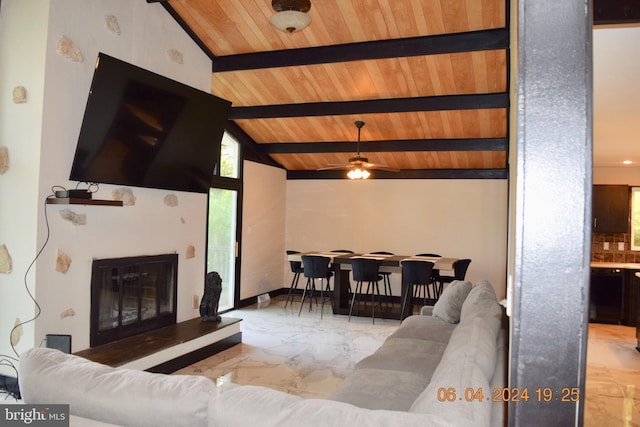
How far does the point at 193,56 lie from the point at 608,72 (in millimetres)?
3948

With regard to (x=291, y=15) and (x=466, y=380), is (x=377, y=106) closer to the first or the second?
(x=291, y=15)

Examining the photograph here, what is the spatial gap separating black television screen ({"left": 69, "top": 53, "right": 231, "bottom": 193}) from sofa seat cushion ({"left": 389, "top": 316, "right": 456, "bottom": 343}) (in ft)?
8.30

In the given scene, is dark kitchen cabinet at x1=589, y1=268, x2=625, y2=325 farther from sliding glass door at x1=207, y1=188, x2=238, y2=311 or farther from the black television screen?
the black television screen

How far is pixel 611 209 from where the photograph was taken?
276 inches

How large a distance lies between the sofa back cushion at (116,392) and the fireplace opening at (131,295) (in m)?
2.53

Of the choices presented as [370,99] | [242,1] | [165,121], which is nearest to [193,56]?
[242,1]

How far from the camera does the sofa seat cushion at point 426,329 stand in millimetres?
3707

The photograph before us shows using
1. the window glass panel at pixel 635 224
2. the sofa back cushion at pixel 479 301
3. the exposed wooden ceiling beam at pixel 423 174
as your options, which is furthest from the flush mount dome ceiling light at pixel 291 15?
the window glass panel at pixel 635 224

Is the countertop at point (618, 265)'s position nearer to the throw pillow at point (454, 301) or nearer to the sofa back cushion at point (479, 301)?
the throw pillow at point (454, 301)

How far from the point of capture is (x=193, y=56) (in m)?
5.08

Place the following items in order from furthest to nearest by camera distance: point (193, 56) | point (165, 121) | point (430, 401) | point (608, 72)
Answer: point (193, 56) < point (165, 121) < point (608, 72) < point (430, 401)

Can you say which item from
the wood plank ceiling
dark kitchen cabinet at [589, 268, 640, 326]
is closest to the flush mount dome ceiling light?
the wood plank ceiling

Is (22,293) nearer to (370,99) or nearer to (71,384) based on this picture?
(71,384)

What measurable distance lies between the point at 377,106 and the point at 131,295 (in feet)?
11.9
